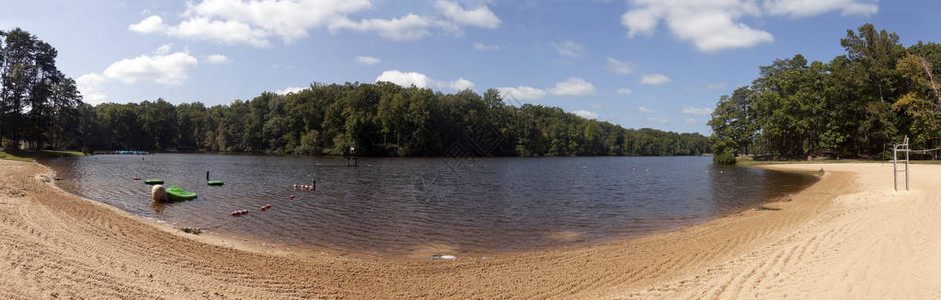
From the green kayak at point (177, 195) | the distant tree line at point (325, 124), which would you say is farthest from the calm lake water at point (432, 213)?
the distant tree line at point (325, 124)

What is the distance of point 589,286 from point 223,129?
138 metres

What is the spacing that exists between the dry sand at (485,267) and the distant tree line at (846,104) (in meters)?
54.6

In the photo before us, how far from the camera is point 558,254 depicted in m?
11.6

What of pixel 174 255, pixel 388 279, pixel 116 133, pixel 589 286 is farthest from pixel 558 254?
pixel 116 133

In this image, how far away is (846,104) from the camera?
5962 cm

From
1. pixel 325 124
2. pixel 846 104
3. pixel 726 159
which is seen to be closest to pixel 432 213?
pixel 726 159

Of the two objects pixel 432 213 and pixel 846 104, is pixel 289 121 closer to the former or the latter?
pixel 432 213

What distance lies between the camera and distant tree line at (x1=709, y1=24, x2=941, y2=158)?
50531 millimetres

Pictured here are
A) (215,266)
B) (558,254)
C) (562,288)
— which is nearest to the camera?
(562,288)

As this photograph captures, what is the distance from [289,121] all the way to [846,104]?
11061cm

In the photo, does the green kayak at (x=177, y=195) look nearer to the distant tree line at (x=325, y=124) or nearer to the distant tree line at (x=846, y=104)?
the distant tree line at (x=325, y=124)

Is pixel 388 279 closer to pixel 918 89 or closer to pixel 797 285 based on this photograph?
pixel 797 285

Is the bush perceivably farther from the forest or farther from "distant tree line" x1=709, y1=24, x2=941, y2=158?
the forest

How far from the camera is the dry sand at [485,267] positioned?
23.2ft
